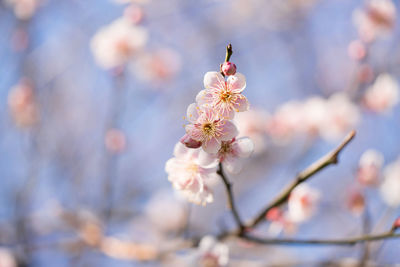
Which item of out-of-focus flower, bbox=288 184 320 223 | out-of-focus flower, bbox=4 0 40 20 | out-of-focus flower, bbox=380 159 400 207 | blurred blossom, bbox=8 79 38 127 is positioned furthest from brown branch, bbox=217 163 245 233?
out-of-focus flower, bbox=4 0 40 20

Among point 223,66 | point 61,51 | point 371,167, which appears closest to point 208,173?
point 223,66

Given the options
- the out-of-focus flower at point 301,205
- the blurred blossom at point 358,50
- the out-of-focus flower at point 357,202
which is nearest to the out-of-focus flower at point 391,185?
the out-of-focus flower at point 357,202

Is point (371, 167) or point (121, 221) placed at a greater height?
point (121, 221)

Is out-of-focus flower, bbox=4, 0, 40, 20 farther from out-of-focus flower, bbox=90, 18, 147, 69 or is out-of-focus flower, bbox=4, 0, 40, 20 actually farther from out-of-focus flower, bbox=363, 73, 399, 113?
out-of-focus flower, bbox=363, 73, 399, 113

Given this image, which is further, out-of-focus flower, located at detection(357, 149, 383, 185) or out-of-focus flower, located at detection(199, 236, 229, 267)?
out-of-focus flower, located at detection(357, 149, 383, 185)

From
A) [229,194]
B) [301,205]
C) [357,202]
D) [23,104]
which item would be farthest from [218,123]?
[23,104]

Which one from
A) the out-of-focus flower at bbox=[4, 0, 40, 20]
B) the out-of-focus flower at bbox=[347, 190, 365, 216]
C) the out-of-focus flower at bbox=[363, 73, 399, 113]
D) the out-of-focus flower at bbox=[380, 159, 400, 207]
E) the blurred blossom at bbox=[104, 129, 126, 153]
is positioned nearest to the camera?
the out-of-focus flower at bbox=[347, 190, 365, 216]

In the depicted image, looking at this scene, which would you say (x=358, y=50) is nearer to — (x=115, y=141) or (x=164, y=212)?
(x=115, y=141)

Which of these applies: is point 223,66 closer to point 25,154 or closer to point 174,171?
point 174,171
